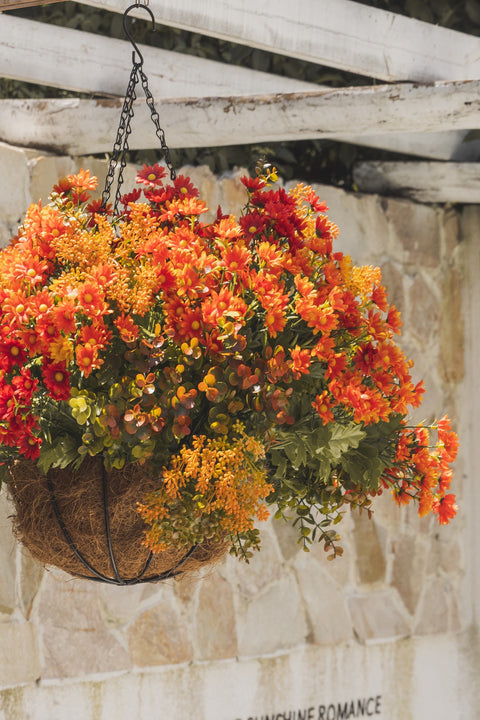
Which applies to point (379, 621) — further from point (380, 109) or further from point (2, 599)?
point (380, 109)

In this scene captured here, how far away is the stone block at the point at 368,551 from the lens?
10.5ft

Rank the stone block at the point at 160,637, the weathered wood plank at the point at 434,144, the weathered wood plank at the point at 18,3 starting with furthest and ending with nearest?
the weathered wood plank at the point at 434,144 < the stone block at the point at 160,637 < the weathered wood plank at the point at 18,3

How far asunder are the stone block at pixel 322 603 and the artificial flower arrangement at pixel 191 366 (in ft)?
5.23

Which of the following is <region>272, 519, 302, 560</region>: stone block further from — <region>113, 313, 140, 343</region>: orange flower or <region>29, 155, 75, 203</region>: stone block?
<region>113, 313, 140, 343</region>: orange flower

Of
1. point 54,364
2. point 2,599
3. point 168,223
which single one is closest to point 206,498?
point 54,364

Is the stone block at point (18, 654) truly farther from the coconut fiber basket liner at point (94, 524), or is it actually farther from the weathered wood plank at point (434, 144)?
the weathered wood plank at point (434, 144)

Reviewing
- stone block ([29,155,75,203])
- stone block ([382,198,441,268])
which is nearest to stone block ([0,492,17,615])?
stone block ([29,155,75,203])

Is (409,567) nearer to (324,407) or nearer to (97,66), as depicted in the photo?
(97,66)

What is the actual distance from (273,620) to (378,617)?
48cm

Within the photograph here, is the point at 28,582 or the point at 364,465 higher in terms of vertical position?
the point at 364,465

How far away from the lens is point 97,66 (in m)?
2.53

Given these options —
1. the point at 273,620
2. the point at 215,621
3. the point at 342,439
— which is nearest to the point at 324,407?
the point at 342,439

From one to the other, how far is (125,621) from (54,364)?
1.47 m

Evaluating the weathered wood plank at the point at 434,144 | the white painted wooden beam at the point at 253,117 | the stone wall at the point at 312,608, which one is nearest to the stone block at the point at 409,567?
the stone wall at the point at 312,608
